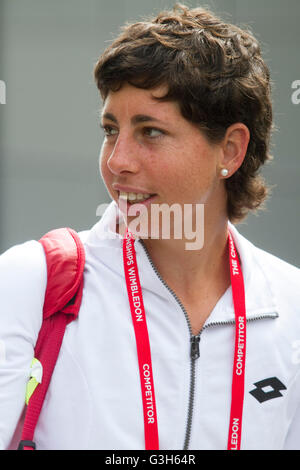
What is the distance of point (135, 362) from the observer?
195cm

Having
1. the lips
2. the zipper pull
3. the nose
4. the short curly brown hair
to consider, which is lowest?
the zipper pull

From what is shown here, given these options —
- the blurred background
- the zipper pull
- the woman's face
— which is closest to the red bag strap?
the woman's face

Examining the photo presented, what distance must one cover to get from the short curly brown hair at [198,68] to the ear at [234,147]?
0.03 metres

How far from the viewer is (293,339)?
2.10 metres

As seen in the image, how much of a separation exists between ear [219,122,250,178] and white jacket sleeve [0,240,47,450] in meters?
0.68

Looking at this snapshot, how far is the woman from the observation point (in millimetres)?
1874

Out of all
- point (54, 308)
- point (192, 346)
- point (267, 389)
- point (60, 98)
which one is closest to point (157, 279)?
point (192, 346)

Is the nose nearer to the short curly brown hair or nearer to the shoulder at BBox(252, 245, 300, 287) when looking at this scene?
the short curly brown hair

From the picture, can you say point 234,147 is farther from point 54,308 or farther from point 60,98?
point 60,98

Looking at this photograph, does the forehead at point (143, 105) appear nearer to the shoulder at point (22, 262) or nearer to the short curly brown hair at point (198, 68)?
the short curly brown hair at point (198, 68)

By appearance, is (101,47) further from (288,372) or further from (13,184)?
(288,372)

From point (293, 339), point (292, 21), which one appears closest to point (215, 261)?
point (293, 339)

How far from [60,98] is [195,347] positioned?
3.80m

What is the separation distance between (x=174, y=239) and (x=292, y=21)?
3894mm
